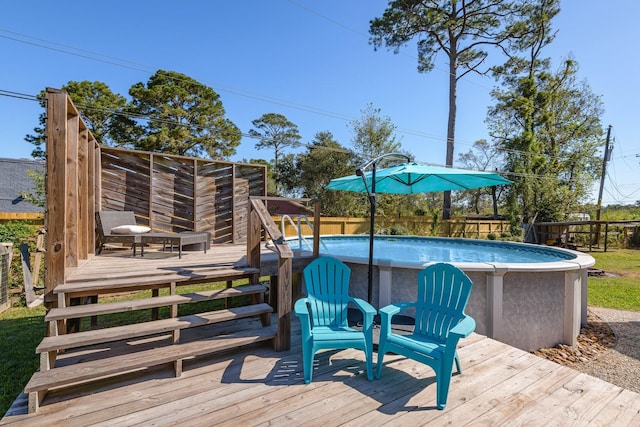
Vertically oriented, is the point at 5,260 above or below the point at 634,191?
below

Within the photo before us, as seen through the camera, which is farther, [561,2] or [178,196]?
[561,2]

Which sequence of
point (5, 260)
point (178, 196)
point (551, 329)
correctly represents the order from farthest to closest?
point (178, 196), point (5, 260), point (551, 329)

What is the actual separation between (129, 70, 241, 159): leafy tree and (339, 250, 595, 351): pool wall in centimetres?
1465

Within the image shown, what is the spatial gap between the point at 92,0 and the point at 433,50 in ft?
47.3

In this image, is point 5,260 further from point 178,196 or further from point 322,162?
point 322,162

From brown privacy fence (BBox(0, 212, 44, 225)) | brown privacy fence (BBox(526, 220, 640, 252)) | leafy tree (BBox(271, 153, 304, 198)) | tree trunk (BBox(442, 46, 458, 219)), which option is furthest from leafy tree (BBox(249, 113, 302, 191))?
brown privacy fence (BBox(0, 212, 44, 225))

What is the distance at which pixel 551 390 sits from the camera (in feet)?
8.29

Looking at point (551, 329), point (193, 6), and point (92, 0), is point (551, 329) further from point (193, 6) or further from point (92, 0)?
point (92, 0)

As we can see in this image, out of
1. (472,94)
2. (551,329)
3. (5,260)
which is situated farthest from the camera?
(472,94)

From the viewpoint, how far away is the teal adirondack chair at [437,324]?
7.43 feet

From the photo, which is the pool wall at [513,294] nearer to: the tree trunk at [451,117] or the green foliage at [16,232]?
the green foliage at [16,232]

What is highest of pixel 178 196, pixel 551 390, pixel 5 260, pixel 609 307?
pixel 178 196

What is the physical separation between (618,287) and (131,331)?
10.0 m

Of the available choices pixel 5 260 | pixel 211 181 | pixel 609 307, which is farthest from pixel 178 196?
pixel 609 307
